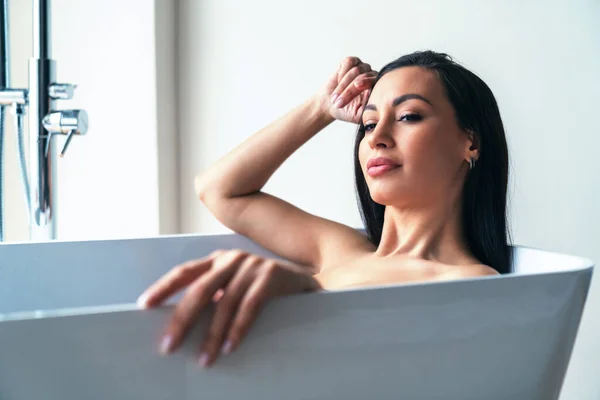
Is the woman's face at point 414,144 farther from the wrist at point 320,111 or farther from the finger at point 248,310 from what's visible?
the finger at point 248,310

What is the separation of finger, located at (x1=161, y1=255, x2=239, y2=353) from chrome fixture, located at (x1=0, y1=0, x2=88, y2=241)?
717mm

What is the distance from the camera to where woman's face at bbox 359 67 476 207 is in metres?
1.20

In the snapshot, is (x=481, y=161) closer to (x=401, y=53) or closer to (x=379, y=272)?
(x=379, y=272)

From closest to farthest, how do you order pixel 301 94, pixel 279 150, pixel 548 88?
pixel 279 150
pixel 548 88
pixel 301 94

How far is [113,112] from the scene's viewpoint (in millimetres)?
2057

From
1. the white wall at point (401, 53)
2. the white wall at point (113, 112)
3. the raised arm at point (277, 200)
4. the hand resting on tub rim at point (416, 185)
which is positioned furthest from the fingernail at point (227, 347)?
the white wall at point (113, 112)

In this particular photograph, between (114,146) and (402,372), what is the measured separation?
54.3 inches

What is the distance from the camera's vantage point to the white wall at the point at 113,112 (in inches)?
79.4

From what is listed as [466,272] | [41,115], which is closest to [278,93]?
[41,115]

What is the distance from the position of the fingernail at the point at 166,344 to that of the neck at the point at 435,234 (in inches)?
23.3

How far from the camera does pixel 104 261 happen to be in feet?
4.41

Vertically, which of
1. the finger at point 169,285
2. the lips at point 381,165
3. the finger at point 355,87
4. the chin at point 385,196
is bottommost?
the finger at point 169,285

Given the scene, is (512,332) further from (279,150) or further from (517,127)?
(517,127)

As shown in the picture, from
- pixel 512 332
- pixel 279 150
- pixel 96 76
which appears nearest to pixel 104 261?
pixel 279 150
